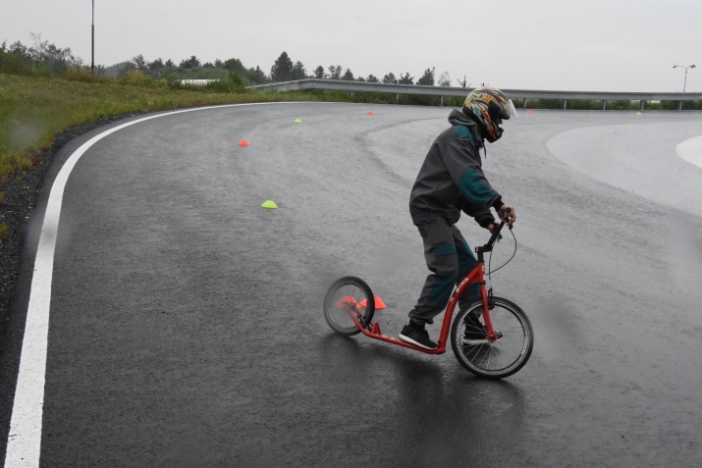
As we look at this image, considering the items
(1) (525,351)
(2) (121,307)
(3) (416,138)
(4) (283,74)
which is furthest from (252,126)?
(4) (283,74)

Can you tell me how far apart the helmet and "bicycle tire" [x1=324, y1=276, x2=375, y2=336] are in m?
1.59

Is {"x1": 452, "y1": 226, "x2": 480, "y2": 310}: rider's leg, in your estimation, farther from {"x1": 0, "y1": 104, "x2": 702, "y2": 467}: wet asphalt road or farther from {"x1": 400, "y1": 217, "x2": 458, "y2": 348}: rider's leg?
{"x1": 0, "y1": 104, "x2": 702, "y2": 467}: wet asphalt road

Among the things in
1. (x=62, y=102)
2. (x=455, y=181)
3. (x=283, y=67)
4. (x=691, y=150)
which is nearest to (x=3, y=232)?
(x=455, y=181)

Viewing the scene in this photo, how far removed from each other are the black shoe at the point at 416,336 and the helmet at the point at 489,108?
1.48m

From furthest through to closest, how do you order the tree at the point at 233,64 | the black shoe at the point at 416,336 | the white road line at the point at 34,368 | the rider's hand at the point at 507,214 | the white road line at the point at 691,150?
the tree at the point at 233,64
the white road line at the point at 691,150
the black shoe at the point at 416,336
the rider's hand at the point at 507,214
the white road line at the point at 34,368

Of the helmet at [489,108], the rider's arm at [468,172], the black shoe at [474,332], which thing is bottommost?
the black shoe at [474,332]

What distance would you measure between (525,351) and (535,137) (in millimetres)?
14762

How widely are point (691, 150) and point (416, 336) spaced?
1465cm

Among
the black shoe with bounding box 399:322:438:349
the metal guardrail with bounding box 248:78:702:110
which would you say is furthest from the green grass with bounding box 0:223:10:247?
the metal guardrail with bounding box 248:78:702:110

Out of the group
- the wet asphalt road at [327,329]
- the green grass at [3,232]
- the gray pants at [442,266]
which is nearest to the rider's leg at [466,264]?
the gray pants at [442,266]

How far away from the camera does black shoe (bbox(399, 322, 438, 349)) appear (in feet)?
18.6

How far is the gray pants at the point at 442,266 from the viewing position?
5613 mm

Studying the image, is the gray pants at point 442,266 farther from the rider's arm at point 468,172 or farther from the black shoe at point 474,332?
the rider's arm at point 468,172

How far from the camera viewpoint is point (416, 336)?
5.71 meters
